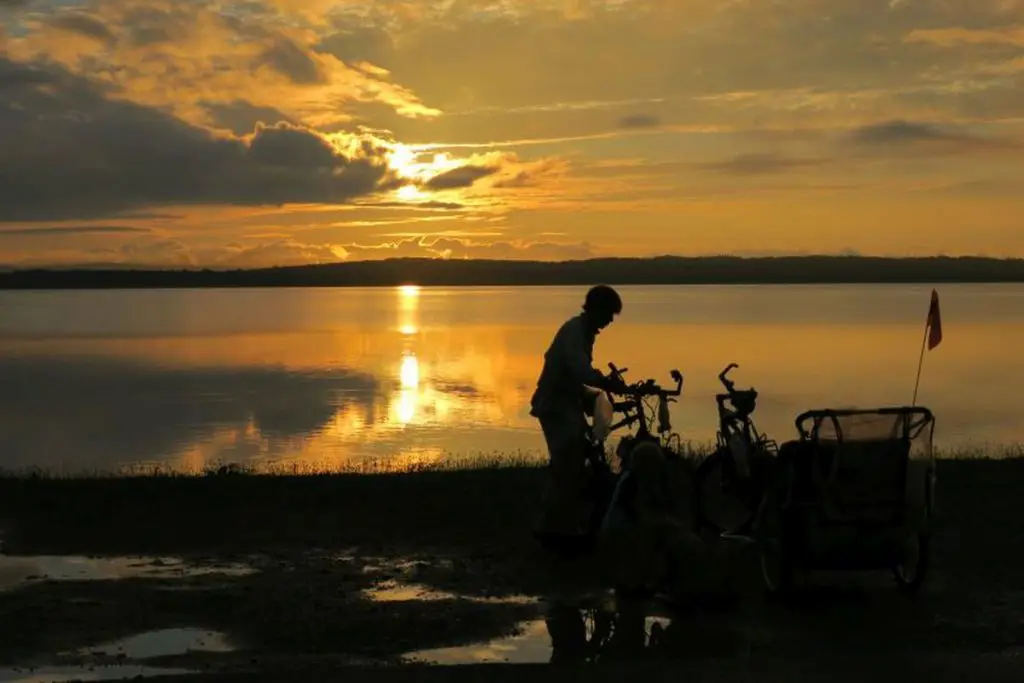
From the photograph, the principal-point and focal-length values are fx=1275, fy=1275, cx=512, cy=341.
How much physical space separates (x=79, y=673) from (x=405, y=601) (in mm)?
2414

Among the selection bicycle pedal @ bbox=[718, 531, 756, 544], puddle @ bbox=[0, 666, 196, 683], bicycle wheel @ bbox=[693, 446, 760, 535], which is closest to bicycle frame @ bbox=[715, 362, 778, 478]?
bicycle wheel @ bbox=[693, 446, 760, 535]

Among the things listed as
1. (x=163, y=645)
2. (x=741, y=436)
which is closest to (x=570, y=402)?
(x=741, y=436)

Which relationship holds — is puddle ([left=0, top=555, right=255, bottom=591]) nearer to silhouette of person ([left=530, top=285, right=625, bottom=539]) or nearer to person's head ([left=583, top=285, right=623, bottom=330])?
silhouette of person ([left=530, top=285, right=625, bottom=539])

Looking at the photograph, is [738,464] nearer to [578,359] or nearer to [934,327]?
[578,359]

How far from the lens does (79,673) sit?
656 cm

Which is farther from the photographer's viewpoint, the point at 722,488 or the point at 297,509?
the point at 297,509

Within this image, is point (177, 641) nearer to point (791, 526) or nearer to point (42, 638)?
point (42, 638)

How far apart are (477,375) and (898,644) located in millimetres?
40624

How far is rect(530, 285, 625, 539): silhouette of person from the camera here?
370 inches

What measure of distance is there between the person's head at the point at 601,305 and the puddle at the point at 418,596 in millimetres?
2142

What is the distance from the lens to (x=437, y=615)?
7.96m

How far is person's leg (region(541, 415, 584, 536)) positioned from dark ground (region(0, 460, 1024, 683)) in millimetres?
332

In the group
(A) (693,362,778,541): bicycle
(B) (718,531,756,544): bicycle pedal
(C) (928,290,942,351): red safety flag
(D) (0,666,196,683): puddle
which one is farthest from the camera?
(A) (693,362,778,541): bicycle

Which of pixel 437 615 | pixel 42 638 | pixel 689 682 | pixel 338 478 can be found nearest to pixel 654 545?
pixel 437 615
